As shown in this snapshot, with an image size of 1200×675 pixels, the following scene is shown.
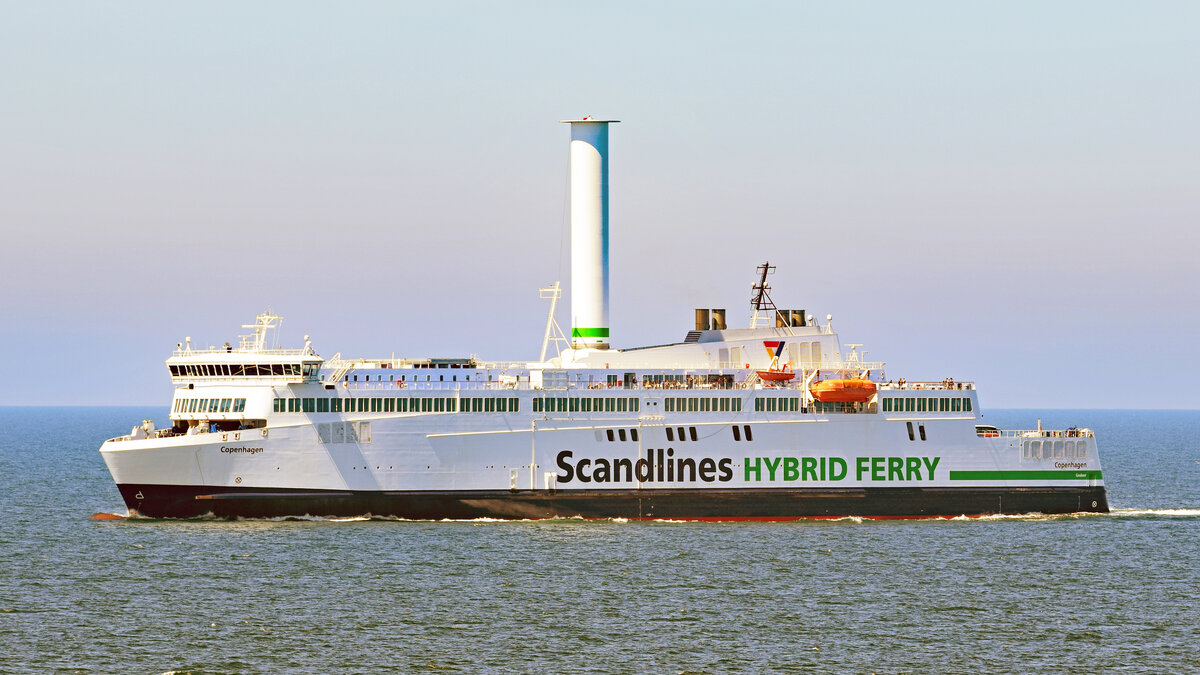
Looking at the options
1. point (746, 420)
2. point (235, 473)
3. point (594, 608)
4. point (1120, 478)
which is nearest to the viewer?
point (594, 608)

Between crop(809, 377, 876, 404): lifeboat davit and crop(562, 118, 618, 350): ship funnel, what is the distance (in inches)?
356

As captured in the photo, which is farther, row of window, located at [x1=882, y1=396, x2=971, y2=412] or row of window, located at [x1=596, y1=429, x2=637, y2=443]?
row of window, located at [x1=882, y1=396, x2=971, y2=412]

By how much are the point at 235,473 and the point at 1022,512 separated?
104ft

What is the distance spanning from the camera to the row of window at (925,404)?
2264 inches

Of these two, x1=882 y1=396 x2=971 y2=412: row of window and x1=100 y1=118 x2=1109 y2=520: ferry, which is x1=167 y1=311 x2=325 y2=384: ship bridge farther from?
x1=882 y1=396 x2=971 y2=412: row of window

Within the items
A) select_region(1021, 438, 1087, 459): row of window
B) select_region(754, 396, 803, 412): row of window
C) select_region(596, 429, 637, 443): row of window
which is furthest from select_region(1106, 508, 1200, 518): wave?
select_region(596, 429, 637, 443): row of window

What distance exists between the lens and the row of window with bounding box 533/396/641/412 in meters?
54.3

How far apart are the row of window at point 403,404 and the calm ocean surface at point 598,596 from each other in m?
4.28

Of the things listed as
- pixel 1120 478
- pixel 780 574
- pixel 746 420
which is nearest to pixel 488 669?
pixel 780 574

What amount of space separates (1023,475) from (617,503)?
1720 centimetres

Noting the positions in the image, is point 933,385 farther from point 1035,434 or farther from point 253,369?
point 253,369

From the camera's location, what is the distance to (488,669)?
32562mm

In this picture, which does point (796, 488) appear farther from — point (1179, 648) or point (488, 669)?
point (488, 669)

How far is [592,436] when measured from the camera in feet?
180
